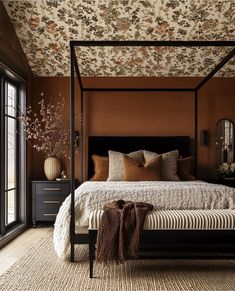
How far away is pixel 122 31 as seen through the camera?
487cm

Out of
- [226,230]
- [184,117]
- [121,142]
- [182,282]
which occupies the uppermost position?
[184,117]

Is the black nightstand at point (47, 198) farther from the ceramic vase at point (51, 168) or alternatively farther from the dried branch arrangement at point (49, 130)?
the dried branch arrangement at point (49, 130)

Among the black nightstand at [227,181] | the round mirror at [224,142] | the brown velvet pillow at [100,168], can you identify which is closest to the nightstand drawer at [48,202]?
the brown velvet pillow at [100,168]

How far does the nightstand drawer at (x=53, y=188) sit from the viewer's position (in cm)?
535

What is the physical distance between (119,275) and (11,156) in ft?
8.67

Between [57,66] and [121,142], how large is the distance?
1.53m

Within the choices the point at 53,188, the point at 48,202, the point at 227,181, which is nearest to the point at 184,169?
the point at 227,181

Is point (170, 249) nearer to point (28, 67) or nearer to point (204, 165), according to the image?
point (204, 165)

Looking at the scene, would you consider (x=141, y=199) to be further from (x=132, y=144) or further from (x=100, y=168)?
(x=132, y=144)

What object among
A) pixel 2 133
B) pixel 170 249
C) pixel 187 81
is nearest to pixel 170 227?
pixel 170 249

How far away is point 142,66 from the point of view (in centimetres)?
572

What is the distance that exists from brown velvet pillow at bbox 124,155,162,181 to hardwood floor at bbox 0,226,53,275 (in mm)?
1342

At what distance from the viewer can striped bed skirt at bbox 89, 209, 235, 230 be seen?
321cm

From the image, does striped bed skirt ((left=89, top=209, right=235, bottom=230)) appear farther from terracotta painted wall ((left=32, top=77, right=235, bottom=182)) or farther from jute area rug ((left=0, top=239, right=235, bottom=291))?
terracotta painted wall ((left=32, top=77, right=235, bottom=182))
